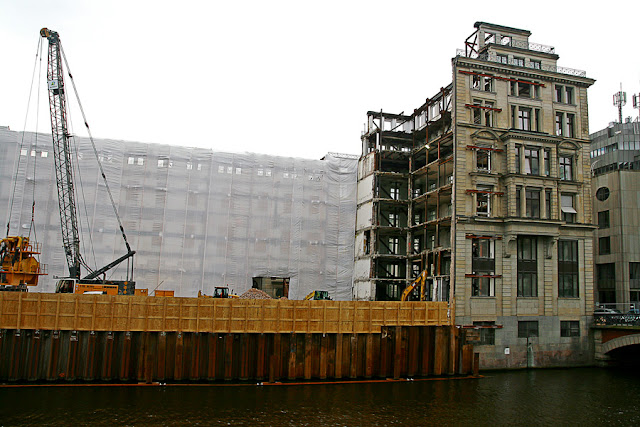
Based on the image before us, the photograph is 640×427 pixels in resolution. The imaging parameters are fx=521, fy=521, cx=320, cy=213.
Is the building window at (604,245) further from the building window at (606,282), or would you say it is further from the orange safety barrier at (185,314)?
the orange safety barrier at (185,314)

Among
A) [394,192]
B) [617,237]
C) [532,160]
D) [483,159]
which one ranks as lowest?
[617,237]

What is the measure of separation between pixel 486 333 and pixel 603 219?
96.3 feet

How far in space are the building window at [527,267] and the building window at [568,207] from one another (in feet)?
15.2

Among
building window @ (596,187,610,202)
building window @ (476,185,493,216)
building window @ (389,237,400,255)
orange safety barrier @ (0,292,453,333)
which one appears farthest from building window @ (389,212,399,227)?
building window @ (596,187,610,202)

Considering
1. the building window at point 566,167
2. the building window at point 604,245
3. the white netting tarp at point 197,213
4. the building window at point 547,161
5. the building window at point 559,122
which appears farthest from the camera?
the building window at point 604,245

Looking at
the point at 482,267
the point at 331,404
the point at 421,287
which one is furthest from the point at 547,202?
the point at 331,404

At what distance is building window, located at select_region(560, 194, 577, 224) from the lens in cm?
5147

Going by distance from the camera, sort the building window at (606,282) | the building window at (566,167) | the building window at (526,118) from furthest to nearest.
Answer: the building window at (606,282)
the building window at (566,167)
the building window at (526,118)

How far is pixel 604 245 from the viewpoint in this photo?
6550cm

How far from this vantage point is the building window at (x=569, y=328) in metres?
49.3

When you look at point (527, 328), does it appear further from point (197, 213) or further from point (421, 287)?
point (197, 213)

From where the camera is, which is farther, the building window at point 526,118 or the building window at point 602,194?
the building window at point 602,194

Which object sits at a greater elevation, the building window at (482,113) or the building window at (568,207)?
the building window at (482,113)

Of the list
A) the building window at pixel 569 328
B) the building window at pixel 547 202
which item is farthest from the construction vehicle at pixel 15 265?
the building window at pixel 569 328
